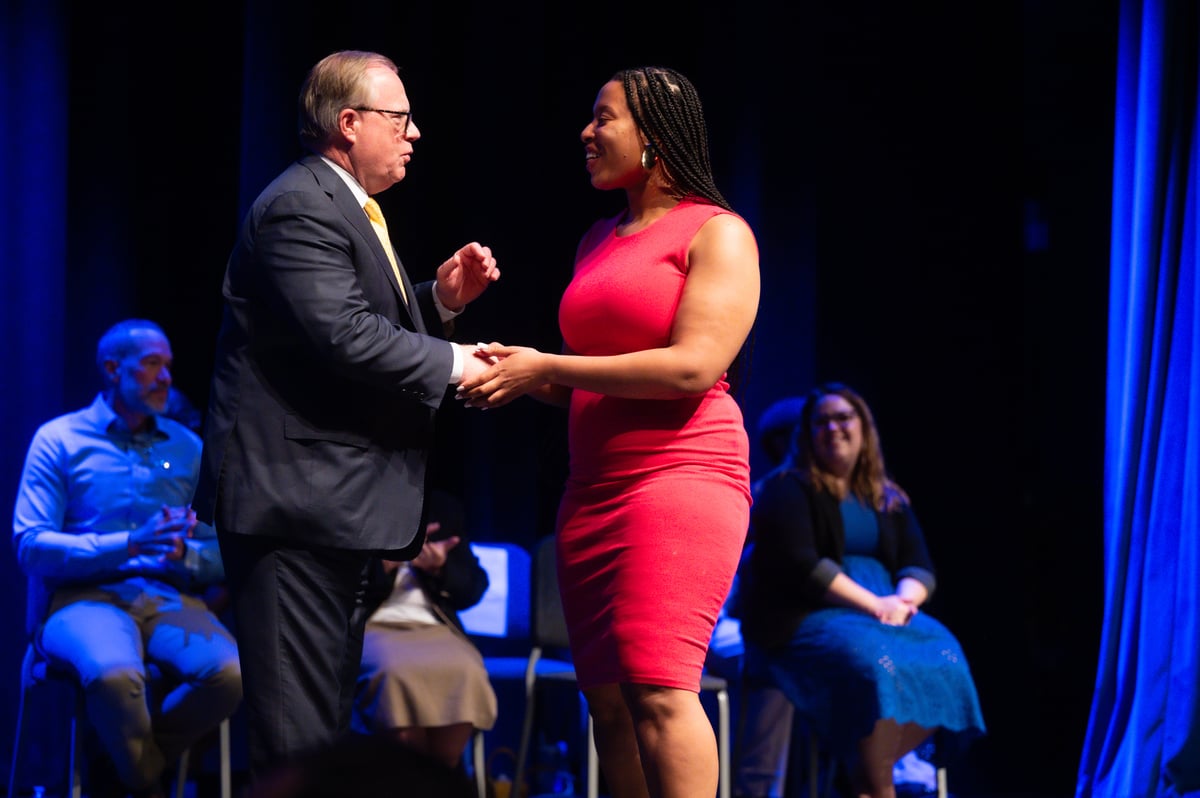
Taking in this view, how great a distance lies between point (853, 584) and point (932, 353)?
1.36 metres

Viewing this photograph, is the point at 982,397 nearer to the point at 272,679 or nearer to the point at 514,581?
the point at 514,581

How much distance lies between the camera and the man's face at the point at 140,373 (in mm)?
3820

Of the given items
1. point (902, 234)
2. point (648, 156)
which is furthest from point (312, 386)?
point (902, 234)

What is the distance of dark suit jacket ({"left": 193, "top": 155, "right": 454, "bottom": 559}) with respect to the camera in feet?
7.06

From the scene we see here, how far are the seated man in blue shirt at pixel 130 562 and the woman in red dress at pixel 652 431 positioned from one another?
1.59 metres

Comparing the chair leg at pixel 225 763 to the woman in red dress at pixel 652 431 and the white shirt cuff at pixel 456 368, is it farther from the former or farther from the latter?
the white shirt cuff at pixel 456 368

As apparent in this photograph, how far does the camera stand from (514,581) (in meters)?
4.62

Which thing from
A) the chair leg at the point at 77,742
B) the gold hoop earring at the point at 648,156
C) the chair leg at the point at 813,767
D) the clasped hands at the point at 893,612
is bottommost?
the chair leg at the point at 813,767

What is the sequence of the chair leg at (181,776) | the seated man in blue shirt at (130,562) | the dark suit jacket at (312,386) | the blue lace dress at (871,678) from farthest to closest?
the blue lace dress at (871,678)
the chair leg at (181,776)
the seated man in blue shirt at (130,562)
the dark suit jacket at (312,386)

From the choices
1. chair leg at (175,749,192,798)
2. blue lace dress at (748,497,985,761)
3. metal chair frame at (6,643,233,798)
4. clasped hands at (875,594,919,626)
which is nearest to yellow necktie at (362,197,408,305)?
metal chair frame at (6,643,233,798)

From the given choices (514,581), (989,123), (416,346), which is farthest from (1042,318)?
(416,346)

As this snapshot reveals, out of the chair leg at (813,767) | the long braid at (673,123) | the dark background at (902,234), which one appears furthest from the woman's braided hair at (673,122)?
the dark background at (902,234)

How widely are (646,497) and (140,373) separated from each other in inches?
83.7

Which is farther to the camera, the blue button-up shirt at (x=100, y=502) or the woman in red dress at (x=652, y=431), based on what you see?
the blue button-up shirt at (x=100, y=502)
